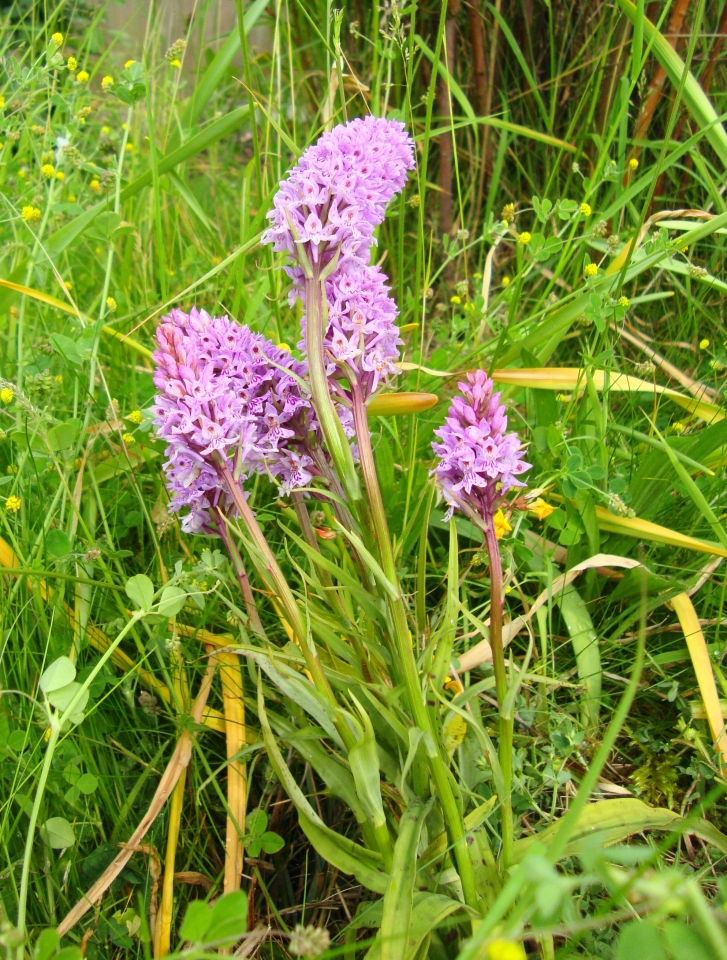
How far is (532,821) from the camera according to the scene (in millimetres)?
1180

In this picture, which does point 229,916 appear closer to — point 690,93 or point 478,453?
point 478,453

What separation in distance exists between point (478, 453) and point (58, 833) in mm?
801

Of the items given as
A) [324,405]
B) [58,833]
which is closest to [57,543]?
[58,833]

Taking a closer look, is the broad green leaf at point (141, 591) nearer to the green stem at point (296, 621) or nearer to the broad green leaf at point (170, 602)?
the broad green leaf at point (170, 602)

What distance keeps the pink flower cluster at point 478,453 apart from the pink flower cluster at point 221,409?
0.65ft

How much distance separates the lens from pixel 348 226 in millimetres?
952

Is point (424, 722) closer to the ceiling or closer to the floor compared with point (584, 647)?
closer to the ceiling

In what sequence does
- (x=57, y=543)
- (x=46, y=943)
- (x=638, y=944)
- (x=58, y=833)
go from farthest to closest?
1. (x=57, y=543)
2. (x=58, y=833)
3. (x=46, y=943)
4. (x=638, y=944)

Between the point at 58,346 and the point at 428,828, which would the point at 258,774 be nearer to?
the point at 428,828

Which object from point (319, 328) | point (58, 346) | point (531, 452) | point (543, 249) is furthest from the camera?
point (543, 249)

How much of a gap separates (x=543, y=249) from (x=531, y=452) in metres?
0.47

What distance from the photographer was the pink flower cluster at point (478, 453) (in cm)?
95

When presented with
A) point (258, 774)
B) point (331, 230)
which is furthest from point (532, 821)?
point (331, 230)

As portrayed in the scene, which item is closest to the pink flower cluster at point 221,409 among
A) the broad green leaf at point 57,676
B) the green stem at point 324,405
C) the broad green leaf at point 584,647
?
the green stem at point 324,405
